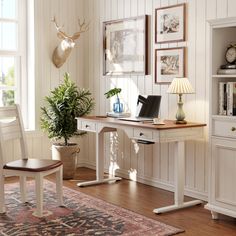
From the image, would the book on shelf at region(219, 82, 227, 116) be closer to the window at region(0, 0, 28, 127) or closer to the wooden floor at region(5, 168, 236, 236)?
the wooden floor at region(5, 168, 236, 236)

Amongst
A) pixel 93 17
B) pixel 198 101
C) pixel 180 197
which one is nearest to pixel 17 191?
pixel 180 197

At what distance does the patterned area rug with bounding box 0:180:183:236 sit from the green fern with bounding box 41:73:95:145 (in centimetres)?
112

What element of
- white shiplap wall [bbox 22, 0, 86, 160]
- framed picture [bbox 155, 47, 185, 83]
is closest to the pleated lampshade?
framed picture [bbox 155, 47, 185, 83]

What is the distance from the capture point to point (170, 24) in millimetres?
4867

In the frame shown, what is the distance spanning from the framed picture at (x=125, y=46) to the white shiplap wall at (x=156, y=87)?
0.27ft

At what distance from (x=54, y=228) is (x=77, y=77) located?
291 centimetres

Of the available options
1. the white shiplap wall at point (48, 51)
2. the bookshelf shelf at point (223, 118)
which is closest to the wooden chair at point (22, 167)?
the white shiplap wall at point (48, 51)

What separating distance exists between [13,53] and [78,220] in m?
2.70

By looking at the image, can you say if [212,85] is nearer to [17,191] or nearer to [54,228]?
[54,228]

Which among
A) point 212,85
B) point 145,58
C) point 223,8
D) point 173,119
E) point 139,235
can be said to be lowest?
point 139,235

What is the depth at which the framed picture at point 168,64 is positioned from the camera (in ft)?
15.6

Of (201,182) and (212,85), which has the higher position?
(212,85)

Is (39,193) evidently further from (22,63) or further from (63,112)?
(22,63)

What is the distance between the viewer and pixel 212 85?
393 cm
